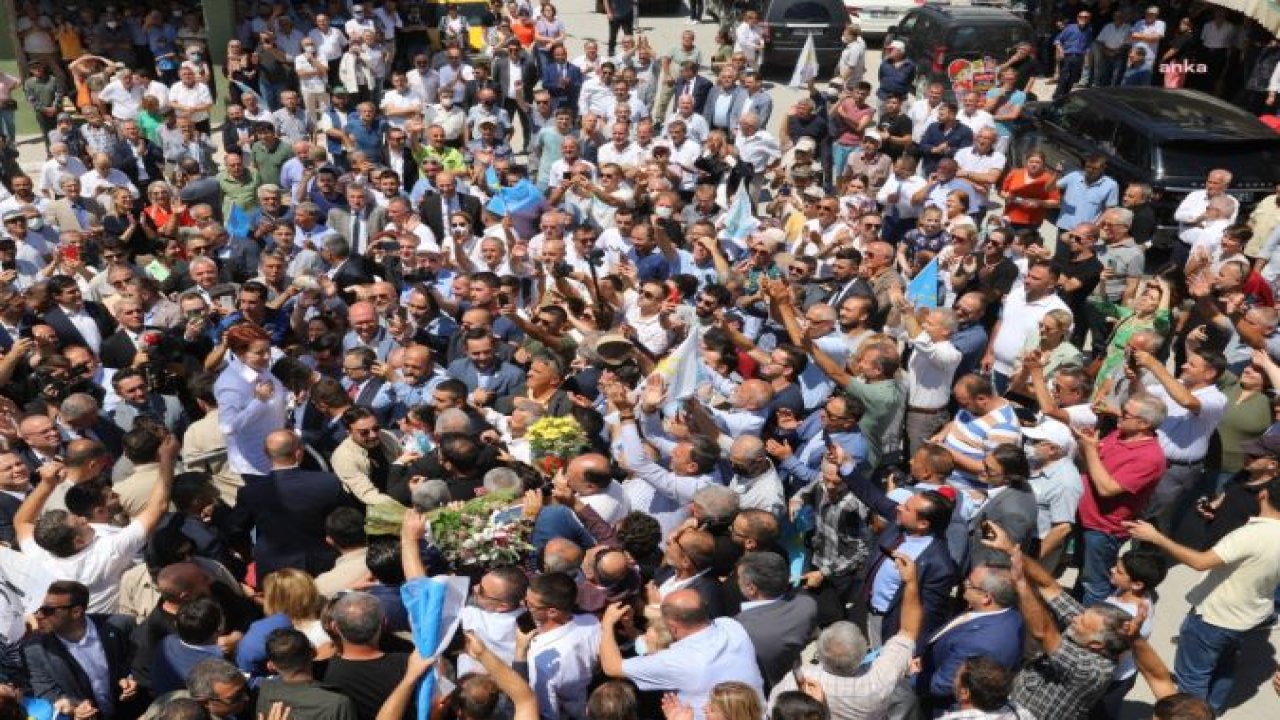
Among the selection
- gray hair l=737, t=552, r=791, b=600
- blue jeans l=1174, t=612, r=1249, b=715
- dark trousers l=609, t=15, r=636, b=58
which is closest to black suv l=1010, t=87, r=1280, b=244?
blue jeans l=1174, t=612, r=1249, b=715

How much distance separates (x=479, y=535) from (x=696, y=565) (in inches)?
41.6

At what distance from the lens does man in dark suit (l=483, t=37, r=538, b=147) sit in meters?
15.2

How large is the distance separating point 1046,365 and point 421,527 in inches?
179

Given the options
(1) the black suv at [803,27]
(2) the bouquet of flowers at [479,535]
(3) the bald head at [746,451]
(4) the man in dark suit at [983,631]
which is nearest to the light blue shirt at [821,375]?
(3) the bald head at [746,451]

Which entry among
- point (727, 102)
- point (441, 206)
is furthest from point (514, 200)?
point (727, 102)

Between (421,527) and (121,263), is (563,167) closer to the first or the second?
(121,263)

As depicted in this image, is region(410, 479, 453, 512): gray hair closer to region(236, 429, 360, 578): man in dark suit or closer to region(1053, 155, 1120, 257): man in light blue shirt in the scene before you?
region(236, 429, 360, 578): man in dark suit

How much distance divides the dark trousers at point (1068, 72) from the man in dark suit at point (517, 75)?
30.0ft

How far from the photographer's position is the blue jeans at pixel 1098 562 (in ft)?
21.6

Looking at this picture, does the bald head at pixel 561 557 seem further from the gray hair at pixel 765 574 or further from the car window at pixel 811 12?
the car window at pixel 811 12

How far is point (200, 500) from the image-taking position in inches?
231

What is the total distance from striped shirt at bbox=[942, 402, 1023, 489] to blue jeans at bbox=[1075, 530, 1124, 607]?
75 centimetres

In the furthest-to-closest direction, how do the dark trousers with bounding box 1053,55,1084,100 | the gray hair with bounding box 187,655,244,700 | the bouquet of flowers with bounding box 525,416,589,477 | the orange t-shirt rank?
the dark trousers with bounding box 1053,55,1084,100 → the orange t-shirt → the bouquet of flowers with bounding box 525,416,589,477 → the gray hair with bounding box 187,655,244,700

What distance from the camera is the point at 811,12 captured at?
19891 millimetres
